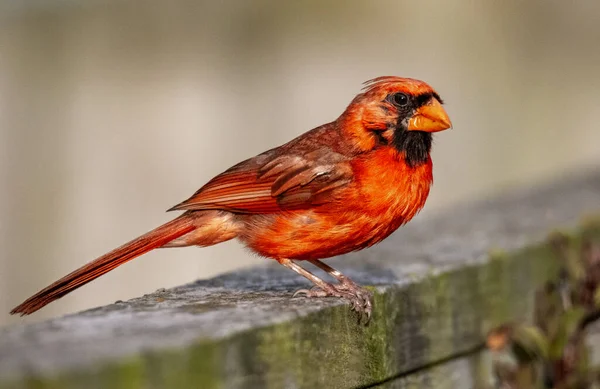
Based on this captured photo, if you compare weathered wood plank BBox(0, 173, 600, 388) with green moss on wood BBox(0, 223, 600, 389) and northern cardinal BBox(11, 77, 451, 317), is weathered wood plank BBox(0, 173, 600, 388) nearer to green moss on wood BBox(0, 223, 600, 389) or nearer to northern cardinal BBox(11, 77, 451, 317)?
green moss on wood BBox(0, 223, 600, 389)

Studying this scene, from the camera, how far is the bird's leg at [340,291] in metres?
2.65

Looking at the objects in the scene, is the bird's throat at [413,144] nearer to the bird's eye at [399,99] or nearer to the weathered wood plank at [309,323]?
the bird's eye at [399,99]

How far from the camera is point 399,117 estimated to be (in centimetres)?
344

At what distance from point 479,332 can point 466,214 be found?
1.44 m

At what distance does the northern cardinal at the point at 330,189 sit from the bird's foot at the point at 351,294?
0.16 m

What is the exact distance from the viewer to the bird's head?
11.2 ft

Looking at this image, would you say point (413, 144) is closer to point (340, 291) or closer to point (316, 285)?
point (316, 285)

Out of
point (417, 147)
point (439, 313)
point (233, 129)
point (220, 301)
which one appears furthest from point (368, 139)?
point (233, 129)

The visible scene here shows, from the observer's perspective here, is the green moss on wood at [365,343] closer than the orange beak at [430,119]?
Yes

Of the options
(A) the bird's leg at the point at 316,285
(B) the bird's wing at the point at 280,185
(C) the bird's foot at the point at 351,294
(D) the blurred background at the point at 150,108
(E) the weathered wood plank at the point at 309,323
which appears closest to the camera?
(E) the weathered wood plank at the point at 309,323

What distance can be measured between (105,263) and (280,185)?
0.68m

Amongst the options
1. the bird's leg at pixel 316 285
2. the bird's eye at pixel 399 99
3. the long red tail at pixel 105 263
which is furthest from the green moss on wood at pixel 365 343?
the long red tail at pixel 105 263

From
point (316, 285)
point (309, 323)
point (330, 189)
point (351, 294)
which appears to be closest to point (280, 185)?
point (330, 189)

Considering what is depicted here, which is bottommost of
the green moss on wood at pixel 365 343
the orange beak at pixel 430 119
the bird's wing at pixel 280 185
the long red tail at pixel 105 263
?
the green moss on wood at pixel 365 343
